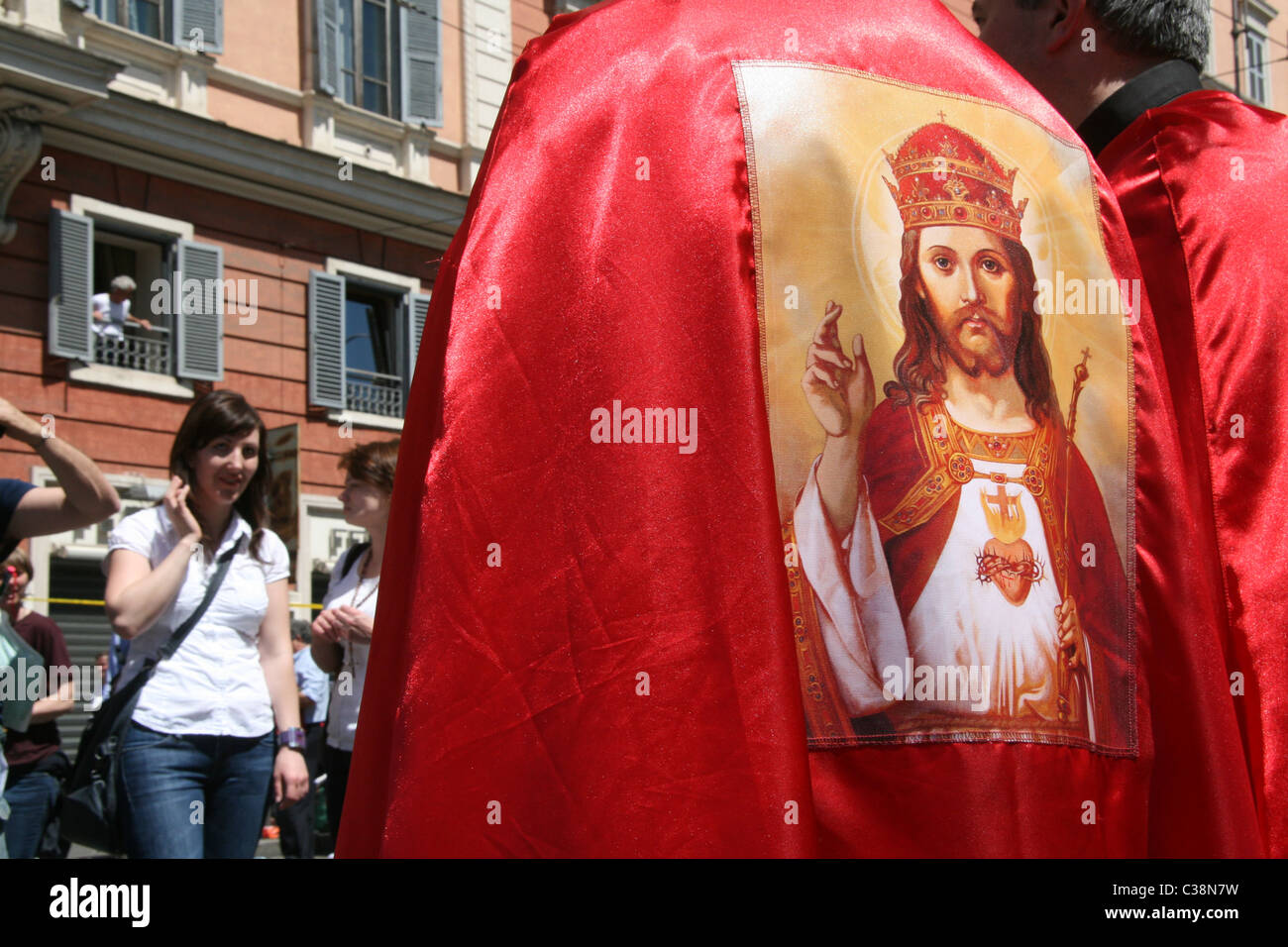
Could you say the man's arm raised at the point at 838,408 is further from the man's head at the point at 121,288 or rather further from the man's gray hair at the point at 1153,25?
the man's head at the point at 121,288

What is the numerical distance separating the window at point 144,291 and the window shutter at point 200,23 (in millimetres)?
1588

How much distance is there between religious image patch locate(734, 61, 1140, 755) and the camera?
112 centimetres

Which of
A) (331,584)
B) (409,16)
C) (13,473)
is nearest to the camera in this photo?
(331,584)

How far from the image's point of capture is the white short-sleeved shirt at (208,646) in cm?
388

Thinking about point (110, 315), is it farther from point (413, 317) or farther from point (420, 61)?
point (420, 61)

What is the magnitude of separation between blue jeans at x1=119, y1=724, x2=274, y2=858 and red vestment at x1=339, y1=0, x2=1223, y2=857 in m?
2.86

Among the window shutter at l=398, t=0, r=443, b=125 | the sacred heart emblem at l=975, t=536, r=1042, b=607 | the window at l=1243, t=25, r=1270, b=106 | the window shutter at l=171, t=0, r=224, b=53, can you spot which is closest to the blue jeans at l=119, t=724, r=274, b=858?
the sacred heart emblem at l=975, t=536, r=1042, b=607

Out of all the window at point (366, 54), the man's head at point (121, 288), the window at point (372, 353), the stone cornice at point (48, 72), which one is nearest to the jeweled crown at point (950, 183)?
the stone cornice at point (48, 72)

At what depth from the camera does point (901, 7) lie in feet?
4.42

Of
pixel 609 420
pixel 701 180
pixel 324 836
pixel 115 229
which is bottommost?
pixel 324 836

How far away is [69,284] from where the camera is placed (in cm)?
1188

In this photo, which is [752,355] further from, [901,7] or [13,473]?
[13,473]

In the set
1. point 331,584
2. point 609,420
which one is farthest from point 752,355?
point 331,584

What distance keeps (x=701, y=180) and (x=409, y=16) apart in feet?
47.1
